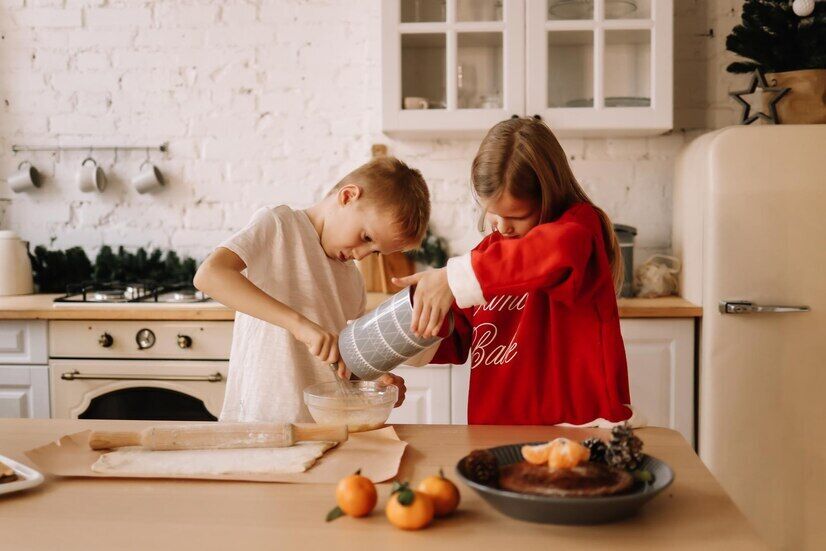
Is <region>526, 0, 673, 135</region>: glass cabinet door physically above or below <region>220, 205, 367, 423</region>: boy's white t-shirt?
above

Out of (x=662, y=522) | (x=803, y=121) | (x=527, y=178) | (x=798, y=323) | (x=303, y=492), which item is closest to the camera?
(x=662, y=522)

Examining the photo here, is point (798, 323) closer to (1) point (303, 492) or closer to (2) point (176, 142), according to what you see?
(1) point (303, 492)

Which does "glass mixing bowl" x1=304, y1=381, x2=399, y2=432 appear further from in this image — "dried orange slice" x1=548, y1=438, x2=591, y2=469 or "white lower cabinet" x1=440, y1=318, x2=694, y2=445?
"white lower cabinet" x1=440, y1=318, x2=694, y2=445

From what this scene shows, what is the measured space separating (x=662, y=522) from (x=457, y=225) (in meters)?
2.16

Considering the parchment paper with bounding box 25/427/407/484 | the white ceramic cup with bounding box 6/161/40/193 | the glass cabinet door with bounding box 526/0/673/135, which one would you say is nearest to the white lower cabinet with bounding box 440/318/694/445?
the glass cabinet door with bounding box 526/0/673/135

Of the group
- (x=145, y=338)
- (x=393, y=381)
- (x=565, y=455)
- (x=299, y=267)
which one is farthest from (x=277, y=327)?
(x=145, y=338)

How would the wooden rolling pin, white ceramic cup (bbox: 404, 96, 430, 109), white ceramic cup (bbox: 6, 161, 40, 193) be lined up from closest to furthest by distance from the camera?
the wooden rolling pin < white ceramic cup (bbox: 404, 96, 430, 109) < white ceramic cup (bbox: 6, 161, 40, 193)

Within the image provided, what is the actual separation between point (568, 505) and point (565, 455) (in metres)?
0.08

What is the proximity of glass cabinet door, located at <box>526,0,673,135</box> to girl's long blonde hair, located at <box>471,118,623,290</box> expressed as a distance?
1.21m

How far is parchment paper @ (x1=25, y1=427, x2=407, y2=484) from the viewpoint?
1039mm

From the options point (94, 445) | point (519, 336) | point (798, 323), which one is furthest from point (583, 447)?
point (798, 323)

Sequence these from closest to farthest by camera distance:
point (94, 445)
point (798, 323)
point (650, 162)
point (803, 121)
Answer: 1. point (94, 445)
2. point (798, 323)
3. point (803, 121)
4. point (650, 162)

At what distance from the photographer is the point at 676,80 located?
292cm

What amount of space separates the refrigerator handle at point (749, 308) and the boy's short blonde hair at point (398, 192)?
1.21 meters
